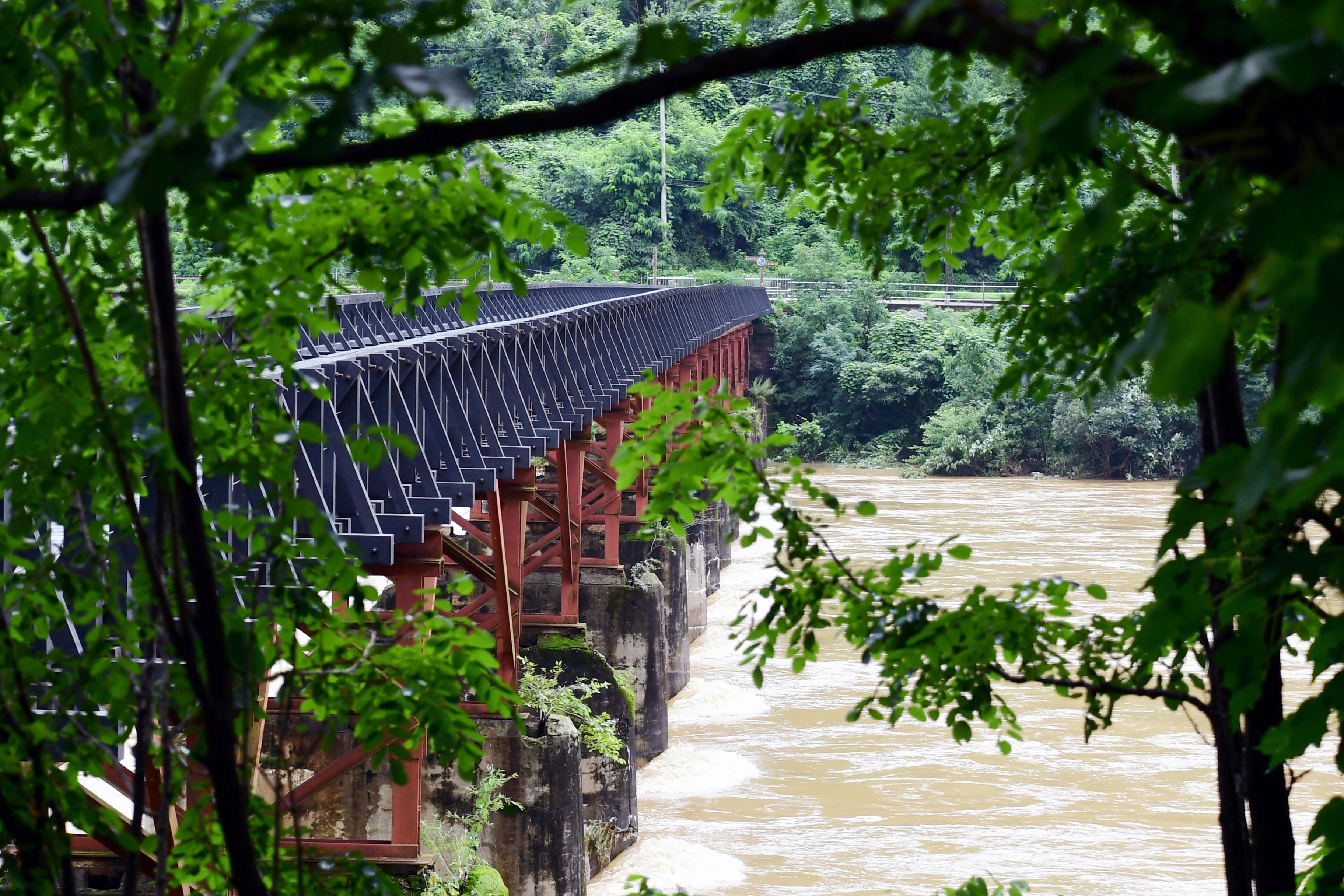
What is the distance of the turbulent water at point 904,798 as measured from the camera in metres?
14.5

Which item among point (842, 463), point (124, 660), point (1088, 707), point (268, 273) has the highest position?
point (268, 273)

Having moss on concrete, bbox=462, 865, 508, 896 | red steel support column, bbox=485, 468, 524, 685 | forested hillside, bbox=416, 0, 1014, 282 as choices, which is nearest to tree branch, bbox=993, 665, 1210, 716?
red steel support column, bbox=485, 468, 524, 685

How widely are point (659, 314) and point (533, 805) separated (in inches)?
637

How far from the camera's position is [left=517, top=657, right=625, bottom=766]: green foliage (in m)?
12.6

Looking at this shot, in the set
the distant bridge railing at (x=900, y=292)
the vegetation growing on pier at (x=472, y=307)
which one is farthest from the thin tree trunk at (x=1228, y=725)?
the distant bridge railing at (x=900, y=292)

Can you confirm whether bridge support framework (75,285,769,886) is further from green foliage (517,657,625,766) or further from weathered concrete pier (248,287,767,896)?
green foliage (517,657,625,766)

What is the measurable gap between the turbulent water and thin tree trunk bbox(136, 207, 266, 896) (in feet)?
27.7

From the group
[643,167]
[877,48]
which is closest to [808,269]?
[643,167]

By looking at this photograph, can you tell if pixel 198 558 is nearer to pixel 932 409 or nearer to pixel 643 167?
pixel 932 409

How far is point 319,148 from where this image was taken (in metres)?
1.33

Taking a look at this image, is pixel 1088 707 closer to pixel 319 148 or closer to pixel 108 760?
pixel 108 760

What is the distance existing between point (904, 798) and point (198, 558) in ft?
52.2

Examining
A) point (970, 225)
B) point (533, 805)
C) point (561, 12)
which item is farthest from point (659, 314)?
point (561, 12)

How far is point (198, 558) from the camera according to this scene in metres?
1.97
